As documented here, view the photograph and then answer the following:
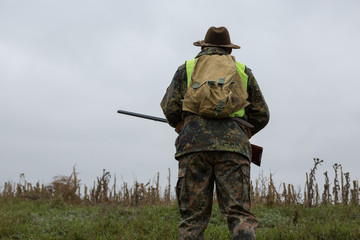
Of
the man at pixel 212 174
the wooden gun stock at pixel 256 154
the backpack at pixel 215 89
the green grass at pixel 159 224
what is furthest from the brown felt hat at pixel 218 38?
the green grass at pixel 159 224

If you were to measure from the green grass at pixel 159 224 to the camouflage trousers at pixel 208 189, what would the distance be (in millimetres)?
2074

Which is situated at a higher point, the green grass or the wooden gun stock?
the wooden gun stock

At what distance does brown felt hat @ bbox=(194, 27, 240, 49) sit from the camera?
4.07 m

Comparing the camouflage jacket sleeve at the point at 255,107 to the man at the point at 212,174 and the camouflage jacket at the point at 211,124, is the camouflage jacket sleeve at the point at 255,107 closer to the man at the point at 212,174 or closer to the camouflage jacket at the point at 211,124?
the camouflage jacket at the point at 211,124

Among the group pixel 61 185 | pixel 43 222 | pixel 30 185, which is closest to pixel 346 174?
pixel 43 222

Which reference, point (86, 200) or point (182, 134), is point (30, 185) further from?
point (182, 134)

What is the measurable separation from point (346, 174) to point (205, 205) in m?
6.62

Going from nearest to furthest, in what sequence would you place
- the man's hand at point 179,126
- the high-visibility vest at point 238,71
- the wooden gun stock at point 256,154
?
the high-visibility vest at point 238,71, the man's hand at point 179,126, the wooden gun stock at point 256,154

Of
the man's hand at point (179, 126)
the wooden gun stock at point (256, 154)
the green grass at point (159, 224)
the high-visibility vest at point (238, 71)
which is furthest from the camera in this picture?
the green grass at point (159, 224)

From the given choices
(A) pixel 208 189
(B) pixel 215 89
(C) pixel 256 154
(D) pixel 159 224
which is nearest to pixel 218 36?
(B) pixel 215 89

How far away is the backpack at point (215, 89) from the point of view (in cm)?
361

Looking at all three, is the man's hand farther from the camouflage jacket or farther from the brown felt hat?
the brown felt hat

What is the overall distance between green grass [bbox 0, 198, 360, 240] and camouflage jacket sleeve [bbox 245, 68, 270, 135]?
6.42 feet

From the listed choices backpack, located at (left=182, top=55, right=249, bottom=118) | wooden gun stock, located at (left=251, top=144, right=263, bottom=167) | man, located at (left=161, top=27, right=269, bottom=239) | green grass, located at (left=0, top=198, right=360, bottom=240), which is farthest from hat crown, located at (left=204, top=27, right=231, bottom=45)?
green grass, located at (left=0, top=198, right=360, bottom=240)
